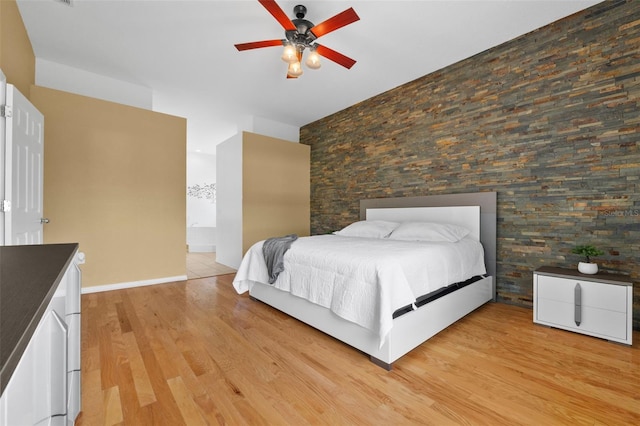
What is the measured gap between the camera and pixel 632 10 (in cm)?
237

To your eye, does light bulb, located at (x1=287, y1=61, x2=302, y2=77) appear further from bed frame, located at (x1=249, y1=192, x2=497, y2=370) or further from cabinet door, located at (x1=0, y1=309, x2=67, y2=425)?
cabinet door, located at (x1=0, y1=309, x2=67, y2=425)

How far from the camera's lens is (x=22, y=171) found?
236 centimetres

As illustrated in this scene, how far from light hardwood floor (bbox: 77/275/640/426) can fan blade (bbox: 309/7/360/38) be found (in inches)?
96.2

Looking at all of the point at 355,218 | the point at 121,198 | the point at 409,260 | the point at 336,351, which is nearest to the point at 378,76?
the point at 355,218

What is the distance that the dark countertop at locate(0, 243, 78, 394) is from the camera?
1.31 feet

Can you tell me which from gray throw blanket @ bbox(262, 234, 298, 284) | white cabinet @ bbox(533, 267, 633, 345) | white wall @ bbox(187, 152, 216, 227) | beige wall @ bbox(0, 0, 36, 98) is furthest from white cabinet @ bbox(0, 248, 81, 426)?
white wall @ bbox(187, 152, 216, 227)

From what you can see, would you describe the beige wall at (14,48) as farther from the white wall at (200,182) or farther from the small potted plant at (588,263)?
the white wall at (200,182)

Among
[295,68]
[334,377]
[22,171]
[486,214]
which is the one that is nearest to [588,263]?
[486,214]

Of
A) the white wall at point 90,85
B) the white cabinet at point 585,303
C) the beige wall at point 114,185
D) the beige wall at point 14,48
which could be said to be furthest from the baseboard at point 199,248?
the white cabinet at point 585,303

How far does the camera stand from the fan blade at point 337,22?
2.06m

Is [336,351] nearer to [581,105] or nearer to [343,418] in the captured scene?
[343,418]

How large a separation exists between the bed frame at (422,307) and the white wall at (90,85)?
322cm

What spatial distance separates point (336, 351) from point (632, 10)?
12.1 feet

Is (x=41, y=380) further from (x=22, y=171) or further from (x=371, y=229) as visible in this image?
(x=371, y=229)
